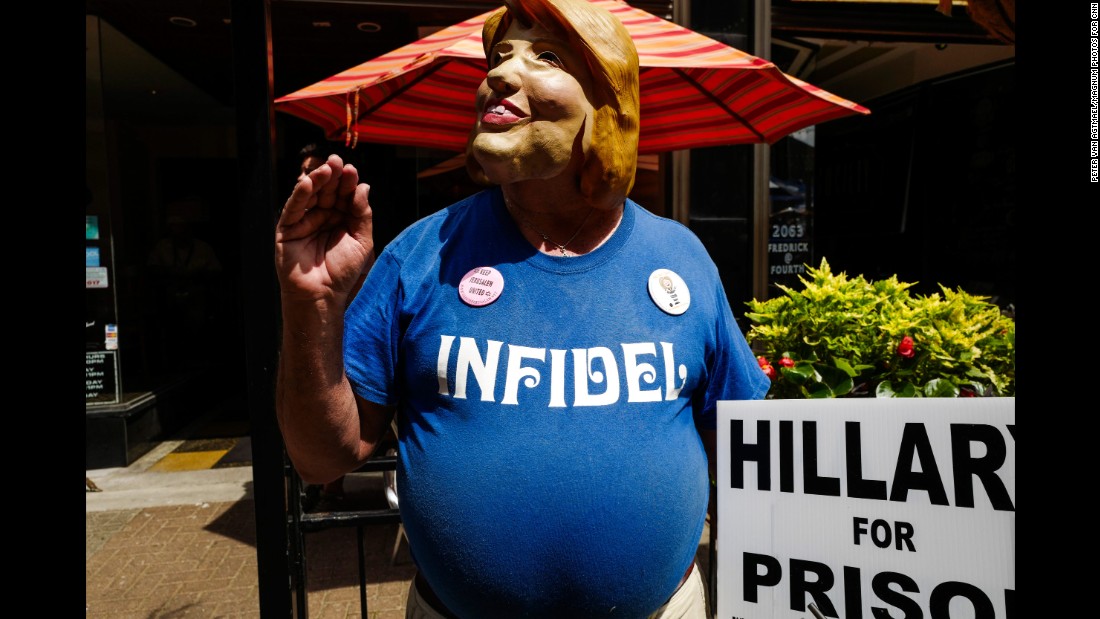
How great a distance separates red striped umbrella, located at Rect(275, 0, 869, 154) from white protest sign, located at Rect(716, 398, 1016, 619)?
2.09 meters

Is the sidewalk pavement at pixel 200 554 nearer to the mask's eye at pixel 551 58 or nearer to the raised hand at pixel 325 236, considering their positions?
the raised hand at pixel 325 236

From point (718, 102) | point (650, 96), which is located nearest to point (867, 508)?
point (718, 102)

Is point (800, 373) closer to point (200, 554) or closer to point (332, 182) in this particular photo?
point (332, 182)

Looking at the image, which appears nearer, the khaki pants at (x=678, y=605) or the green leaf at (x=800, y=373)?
the khaki pants at (x=678, y=605)

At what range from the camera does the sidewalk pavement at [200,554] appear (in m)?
3.82

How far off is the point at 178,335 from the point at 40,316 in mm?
8705

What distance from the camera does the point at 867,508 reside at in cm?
135

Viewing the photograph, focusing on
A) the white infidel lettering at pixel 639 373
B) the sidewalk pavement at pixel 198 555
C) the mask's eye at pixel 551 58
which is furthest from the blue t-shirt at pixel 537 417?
the sidewalk pavement at pixel 198 555

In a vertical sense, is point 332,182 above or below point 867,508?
above

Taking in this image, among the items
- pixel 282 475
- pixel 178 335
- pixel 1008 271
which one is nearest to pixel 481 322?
pixel 282 475

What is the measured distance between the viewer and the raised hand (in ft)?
4.00

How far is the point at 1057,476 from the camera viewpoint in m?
0.93

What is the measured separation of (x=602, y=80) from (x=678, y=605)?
115 centimetres

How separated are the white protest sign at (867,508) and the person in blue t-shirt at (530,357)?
A: 0.15 m
